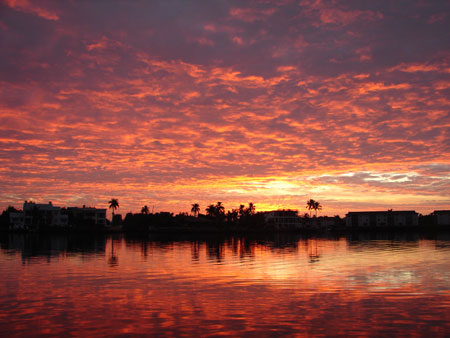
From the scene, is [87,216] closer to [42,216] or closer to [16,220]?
[42,216]

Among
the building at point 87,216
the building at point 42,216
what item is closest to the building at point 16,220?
the building at point 42,216

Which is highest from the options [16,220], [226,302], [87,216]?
[87,216]

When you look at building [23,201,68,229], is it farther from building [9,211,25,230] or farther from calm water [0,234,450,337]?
calm water [0,234,450,337]

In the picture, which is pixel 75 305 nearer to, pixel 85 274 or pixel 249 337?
pixel 249 337

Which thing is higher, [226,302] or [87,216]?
[87,216]

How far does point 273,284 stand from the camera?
84.8 ft

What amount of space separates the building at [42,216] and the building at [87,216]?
434 cm

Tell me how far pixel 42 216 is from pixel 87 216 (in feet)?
71.2

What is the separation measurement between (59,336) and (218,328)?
19.2 feet

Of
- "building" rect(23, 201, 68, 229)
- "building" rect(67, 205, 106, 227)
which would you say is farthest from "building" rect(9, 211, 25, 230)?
"building" rect(67, 205, 106, 227)

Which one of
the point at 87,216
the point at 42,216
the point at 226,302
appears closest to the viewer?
the point at 226,302

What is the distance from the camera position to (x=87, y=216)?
575 feet

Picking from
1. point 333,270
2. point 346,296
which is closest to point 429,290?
point 346,296

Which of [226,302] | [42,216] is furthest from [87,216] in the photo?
[226,302]
